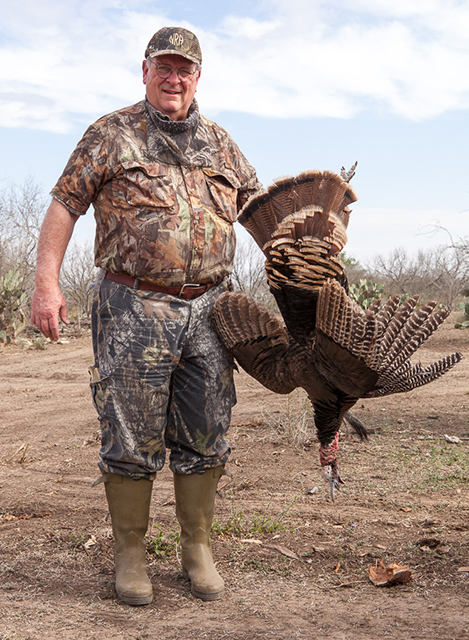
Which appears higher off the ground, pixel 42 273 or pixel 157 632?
pixel 42 273

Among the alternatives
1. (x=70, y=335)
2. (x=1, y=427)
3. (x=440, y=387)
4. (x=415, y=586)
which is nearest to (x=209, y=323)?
(x=415, y=586)

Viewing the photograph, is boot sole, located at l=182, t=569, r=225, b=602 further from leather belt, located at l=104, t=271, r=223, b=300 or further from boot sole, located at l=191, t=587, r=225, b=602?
leather belt, located at l=104, t=271, r=223, b=300

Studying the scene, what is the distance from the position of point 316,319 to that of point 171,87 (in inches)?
55.3

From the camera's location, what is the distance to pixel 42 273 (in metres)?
3.17

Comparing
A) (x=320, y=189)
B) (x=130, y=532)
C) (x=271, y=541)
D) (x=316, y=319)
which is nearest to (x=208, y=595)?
(x=130, y=532)

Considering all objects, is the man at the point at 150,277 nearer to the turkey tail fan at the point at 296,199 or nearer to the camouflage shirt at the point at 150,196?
the camouflage shirt at the point at 150,196

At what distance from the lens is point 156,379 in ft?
10.4

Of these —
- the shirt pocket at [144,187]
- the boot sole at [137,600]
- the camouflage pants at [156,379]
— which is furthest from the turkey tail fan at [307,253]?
the boot sole at [137,600]

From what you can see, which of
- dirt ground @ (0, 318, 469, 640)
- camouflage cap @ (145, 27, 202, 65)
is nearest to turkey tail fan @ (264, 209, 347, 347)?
camouflage cap @ (145, 27, 202, 65)

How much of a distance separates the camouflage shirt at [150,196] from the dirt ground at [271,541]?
1698 mm

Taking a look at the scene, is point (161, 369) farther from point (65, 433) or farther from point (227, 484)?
point (65, 433)

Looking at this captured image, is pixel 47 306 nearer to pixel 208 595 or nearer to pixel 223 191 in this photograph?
pixel 223 191

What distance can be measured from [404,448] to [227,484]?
6.75 ft

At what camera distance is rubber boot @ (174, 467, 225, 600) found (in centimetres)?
339
